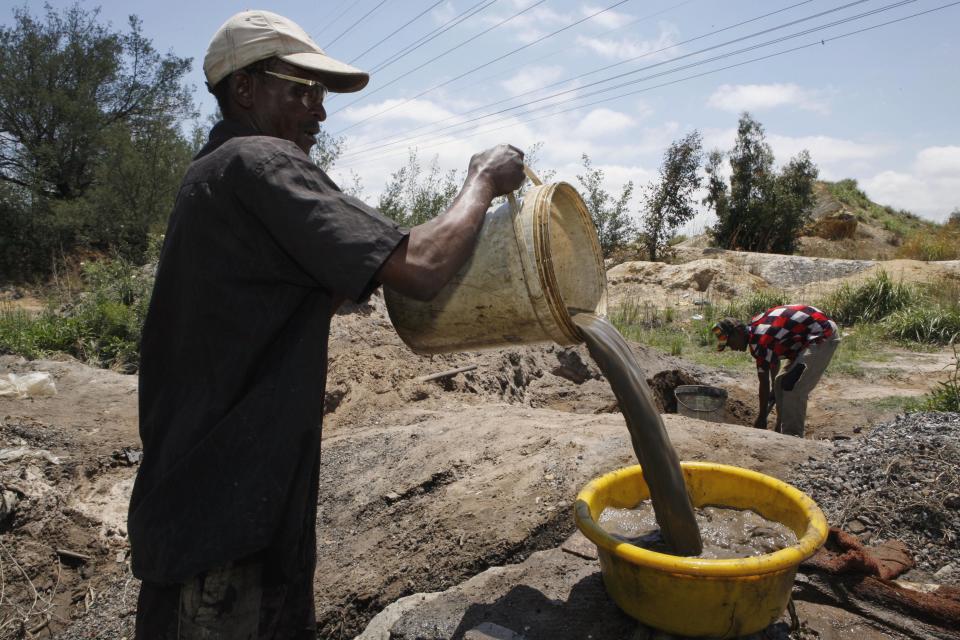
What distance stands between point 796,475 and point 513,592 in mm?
1964

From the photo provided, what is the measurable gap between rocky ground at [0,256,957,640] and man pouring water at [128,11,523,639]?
1125mm

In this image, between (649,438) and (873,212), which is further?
(873,212)

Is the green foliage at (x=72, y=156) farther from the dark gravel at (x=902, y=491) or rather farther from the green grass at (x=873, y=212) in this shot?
the green grass at (x=873, y=212)

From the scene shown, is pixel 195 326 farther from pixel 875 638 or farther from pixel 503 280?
pixel 875 638

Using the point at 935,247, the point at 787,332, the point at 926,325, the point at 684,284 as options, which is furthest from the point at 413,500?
the point at 935,247

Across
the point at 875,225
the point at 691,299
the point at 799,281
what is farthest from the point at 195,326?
the point at 875,225

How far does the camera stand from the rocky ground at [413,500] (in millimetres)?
2789

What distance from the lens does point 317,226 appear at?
131 centimetres

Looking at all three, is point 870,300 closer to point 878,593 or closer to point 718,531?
point 878,593

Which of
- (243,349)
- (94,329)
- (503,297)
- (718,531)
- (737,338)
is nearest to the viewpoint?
(243,349)

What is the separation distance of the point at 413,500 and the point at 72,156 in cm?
1859

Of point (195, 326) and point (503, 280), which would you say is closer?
point (195, 326)

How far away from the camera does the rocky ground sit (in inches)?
110

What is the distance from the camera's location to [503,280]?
1643 mm
